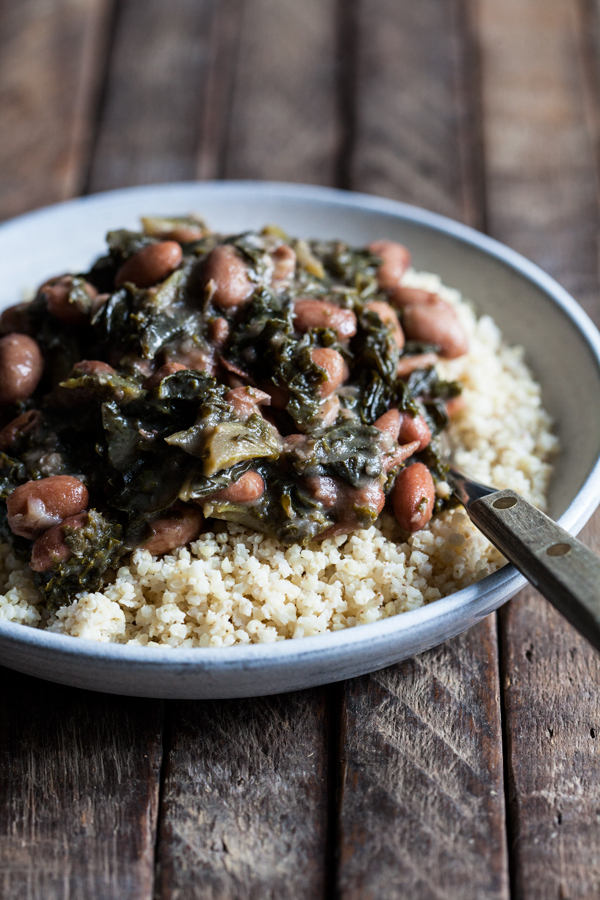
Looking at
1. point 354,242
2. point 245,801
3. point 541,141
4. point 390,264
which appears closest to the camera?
point 245,801

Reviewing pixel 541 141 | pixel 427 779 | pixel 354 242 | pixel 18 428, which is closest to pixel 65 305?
pixel 18 428

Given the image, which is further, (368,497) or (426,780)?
(368,497)

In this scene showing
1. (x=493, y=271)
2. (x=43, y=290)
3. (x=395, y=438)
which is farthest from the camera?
(x=493, y=271)

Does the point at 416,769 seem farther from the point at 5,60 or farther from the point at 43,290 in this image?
the point at 5,60

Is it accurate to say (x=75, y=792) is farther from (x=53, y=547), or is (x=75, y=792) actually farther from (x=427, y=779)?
(x=427, y=779)

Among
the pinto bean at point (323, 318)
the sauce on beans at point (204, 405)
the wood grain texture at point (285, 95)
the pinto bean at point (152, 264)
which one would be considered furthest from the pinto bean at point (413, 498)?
the wood grain texture at point (285, 95)

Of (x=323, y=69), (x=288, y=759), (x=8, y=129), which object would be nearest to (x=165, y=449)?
(x=288, y=759)

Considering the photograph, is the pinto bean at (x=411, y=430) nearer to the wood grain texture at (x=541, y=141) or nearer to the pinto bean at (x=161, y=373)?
the pinto bean at (x=161, y=373)
